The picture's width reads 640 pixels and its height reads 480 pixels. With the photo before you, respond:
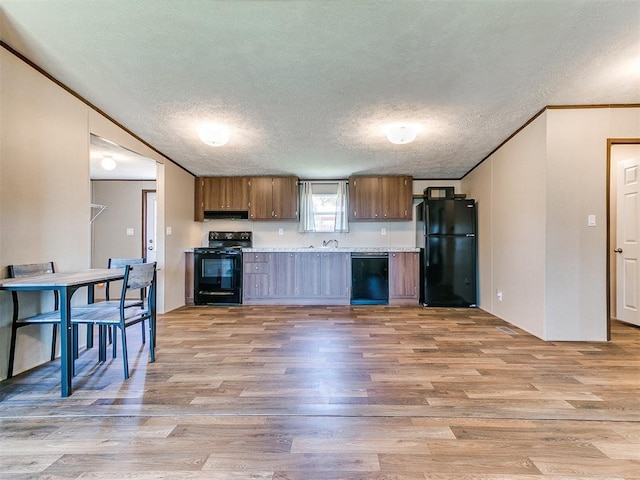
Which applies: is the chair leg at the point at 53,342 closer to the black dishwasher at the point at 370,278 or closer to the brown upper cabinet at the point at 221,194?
the brown upper cabinet at the point at 221,194

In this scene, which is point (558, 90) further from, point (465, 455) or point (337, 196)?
point (337, 196)

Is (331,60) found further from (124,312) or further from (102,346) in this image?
(102,346)

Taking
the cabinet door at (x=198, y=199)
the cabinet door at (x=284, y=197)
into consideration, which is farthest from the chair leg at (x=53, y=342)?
the cabinet door at (x=284, y=197)

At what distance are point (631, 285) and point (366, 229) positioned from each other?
3.57 m

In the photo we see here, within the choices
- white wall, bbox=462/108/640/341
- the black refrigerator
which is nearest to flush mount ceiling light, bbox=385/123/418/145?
white wall, bbox=462/108/640/341

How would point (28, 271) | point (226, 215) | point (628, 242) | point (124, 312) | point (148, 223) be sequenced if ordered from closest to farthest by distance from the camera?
point (28, 271)
point (124, 312)
point (628, 242)
point (226, 215)
point (148, 223)

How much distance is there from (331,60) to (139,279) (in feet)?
7.31

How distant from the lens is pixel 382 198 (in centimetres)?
528

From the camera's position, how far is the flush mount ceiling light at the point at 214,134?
11.1ft

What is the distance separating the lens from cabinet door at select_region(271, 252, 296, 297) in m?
5.06

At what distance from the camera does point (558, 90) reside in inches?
106

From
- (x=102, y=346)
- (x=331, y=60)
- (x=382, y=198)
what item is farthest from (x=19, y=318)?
(x=382, y=198)

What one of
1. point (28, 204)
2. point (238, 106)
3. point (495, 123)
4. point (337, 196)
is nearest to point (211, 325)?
point (28, 204)

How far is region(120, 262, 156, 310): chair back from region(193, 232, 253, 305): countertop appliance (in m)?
2.29
